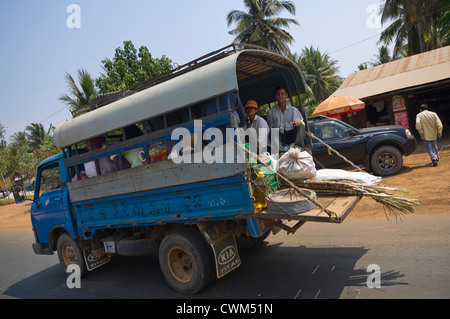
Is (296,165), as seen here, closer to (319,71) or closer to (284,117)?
(284,117)

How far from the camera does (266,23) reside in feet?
74.4

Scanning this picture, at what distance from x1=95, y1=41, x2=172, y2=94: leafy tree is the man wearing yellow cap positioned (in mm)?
9892

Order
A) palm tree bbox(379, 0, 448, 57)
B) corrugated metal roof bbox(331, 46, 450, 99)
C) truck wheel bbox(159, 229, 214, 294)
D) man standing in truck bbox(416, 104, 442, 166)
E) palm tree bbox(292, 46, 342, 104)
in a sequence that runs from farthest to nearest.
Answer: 1. palm tree bbox(292, 46, 342, 104)
2. palm tree bbox(379, 0, 448, 57)
3. corrugated metal roof bbox(331, 46, 450, 99)
4. man standing in truck bbox(416, 104, 442, 166)
5. truck wheel bbox(159, 229, 214, 294)

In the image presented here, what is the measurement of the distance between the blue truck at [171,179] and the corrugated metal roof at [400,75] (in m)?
10.6

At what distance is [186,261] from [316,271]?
1.69m

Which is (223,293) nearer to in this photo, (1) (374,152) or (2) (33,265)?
(2) (33,265)

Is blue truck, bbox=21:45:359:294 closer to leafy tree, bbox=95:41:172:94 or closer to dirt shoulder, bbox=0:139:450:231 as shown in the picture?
dirt shoulder, bbox=0:139:450:231

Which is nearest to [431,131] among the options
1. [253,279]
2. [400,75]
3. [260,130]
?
[260,130]

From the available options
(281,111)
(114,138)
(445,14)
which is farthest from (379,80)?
(114,138)

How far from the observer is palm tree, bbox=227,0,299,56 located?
2242cm

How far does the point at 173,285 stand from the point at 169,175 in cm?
148

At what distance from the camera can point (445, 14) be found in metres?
21.4

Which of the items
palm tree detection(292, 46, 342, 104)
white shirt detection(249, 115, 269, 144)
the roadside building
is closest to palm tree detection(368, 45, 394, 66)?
palm tree detection(292, 46, 342, 104)

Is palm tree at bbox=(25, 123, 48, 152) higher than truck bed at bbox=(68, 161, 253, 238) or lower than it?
higher
